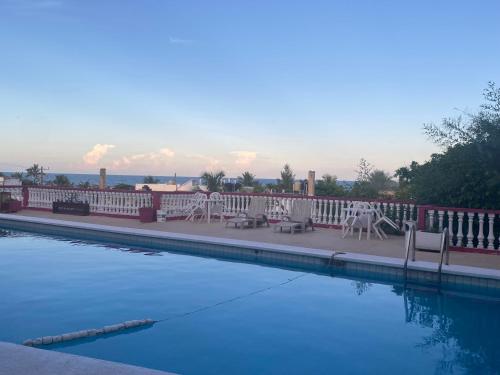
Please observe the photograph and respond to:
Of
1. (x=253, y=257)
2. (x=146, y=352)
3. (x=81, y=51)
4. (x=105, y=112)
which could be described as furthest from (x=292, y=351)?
(x=105, y=112)

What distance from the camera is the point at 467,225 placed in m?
10.1

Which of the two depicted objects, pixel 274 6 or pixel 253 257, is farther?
pixel 274 6

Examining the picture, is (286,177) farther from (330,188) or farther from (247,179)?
(330,188)

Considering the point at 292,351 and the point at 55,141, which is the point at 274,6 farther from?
the point at 55,141

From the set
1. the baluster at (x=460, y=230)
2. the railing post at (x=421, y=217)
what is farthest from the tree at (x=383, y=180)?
the baluster at (x=460, y=230)

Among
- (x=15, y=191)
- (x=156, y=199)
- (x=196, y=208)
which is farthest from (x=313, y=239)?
(x=15, y=191)

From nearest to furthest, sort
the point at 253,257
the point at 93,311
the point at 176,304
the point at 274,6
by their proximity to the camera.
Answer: the point at 93,311 < the point at 176,304 < the point at 253,257 < the point at 274,6

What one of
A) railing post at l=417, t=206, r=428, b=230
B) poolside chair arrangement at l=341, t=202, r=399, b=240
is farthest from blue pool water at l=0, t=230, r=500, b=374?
poolside chair arrangement at l=341, t=202, r=399, b=240

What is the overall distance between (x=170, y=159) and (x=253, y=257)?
1099 inches

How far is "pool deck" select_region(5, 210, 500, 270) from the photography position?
9008 mm

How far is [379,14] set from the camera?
1495cm

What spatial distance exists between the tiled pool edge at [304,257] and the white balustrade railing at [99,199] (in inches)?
89.7

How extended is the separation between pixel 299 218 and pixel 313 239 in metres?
1.52

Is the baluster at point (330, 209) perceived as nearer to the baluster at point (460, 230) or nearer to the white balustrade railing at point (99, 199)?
the baluster at point (460, 230)
